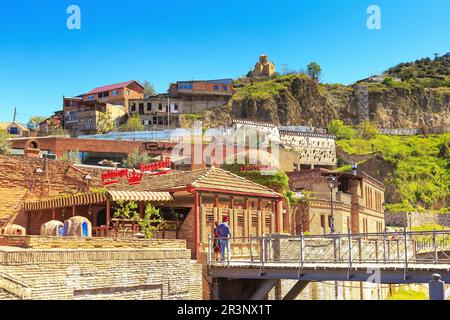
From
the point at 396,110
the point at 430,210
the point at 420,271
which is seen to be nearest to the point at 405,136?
the point at 396,110

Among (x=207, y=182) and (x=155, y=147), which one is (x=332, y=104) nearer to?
(x=155, y=147)

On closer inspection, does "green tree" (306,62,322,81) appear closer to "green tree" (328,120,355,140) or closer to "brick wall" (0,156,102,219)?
"green tree" (328,120,355,140)

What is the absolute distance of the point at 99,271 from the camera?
1753 centimetres

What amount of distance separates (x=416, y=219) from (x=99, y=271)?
57949mm

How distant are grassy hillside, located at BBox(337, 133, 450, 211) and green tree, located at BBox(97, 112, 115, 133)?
36.0 meters

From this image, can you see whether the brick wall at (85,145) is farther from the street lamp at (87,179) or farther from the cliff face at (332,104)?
the cliff face at (332,104)

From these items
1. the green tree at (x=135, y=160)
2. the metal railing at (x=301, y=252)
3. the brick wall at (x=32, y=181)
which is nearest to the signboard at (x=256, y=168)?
the brick wall at (x=32, y=181)

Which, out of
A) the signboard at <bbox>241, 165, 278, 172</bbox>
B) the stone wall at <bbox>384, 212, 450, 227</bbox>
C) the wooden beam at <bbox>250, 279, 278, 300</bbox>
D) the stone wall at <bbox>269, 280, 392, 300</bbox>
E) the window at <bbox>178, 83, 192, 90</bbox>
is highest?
the window at <bbox>178, 83, 192, 90</bbox>

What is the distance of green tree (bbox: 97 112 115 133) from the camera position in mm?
92125

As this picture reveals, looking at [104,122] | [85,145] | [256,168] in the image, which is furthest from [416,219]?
[104,122]

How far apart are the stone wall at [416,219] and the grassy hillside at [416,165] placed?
3165 millimetres

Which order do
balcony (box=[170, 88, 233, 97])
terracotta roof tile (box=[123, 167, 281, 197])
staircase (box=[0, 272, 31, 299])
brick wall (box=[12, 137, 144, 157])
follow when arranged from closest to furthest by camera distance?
1. staircase (box=[0, 272, 31, 299])
2. terracotta roof tile (box=[123, 167, 281, 197])
3. brick wall (box=[12, 137, 144, 157])
4. balcony (box=[170, 88, 233, 97])

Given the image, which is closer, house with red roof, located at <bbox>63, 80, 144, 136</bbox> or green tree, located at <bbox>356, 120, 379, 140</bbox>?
house with red roof, located at <bbox>63, 80, 144, 136</bbox>

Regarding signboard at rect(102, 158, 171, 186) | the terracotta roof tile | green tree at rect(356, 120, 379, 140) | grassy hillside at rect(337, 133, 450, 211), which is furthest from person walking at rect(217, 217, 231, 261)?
green tree at rect(356, 120, 379, 140)
